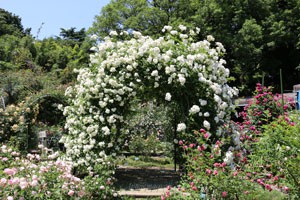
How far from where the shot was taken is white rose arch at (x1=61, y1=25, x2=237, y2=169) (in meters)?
4.41

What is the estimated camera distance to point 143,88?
4.95m

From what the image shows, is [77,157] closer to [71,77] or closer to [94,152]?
[94,152]

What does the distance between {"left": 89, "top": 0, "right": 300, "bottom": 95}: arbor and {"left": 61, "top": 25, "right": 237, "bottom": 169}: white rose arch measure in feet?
45.7

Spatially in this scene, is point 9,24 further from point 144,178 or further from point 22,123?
point 144,178

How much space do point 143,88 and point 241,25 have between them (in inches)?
629

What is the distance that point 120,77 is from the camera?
465cm

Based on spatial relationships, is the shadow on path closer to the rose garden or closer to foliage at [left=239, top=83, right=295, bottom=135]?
the rose garden

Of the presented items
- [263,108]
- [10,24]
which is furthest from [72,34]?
[263,108]

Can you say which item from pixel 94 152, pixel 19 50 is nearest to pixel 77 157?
Answer: pixel 94 152

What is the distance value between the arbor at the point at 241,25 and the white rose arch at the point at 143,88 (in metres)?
13.9

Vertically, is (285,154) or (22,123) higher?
(22,123)

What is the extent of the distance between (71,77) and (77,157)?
13078 mm

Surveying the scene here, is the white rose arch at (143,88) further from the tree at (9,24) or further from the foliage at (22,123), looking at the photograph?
the tree at (9,24)

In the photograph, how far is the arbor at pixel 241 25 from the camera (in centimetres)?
1813
